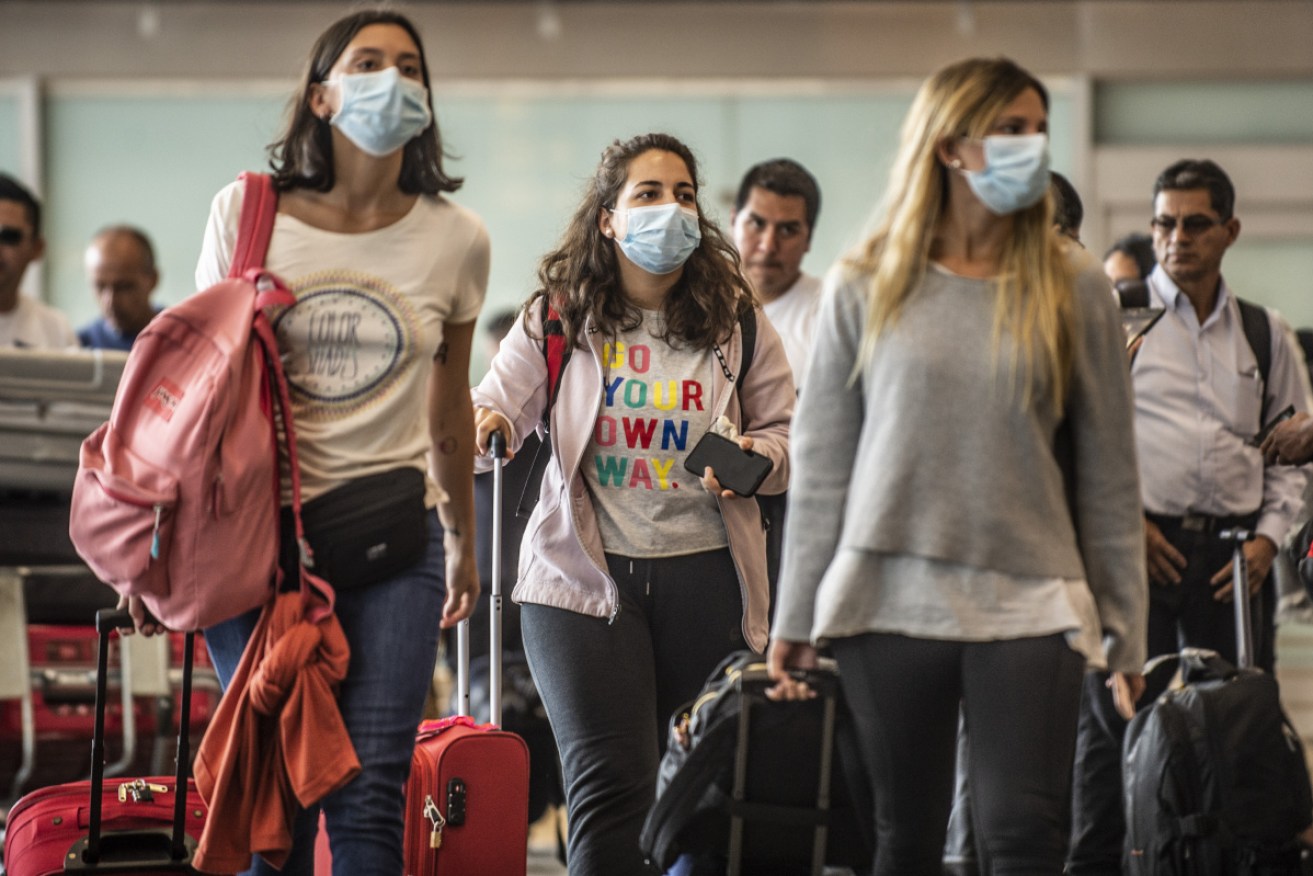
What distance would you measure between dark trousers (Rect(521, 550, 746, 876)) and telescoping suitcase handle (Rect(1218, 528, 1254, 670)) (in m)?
1.74

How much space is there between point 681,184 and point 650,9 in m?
6.49

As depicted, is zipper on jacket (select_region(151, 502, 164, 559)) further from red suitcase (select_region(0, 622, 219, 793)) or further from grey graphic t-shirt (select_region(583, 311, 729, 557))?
red suitcase (select_region(0, 622, 219, 793))

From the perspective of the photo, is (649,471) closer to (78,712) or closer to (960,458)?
(960,458)

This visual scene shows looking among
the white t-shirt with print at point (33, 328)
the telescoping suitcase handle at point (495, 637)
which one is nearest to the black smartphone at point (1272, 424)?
the telescoping suitcase handle at point (495, 637)

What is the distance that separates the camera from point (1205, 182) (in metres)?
5.31

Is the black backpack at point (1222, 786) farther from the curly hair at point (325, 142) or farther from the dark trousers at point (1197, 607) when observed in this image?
the curly hair at point (325, 142)

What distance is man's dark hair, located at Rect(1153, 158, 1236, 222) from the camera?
5.31 metres

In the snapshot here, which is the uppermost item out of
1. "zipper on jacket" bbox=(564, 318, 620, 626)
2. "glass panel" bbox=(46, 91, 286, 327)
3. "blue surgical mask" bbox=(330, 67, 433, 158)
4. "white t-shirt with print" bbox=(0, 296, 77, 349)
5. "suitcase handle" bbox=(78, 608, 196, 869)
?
"glass panel" bbox=(46, 91, 286, 327)

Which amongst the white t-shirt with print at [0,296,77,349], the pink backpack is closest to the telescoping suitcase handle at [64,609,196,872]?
the pink backpack

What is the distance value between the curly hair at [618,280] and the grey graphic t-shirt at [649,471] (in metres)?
0.14

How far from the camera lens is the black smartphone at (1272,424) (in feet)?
16.5

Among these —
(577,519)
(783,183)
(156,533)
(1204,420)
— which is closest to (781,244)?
(783,183)

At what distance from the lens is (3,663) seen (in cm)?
576

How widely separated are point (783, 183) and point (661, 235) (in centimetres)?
175
